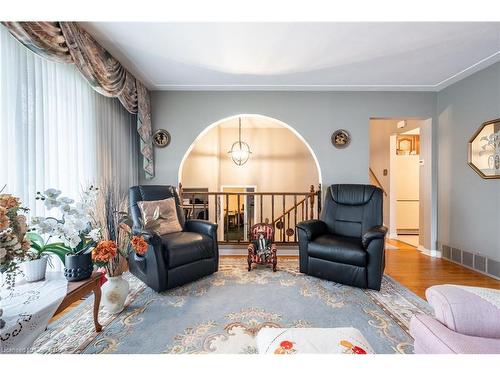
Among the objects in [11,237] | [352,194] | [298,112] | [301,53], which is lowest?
[11,237]

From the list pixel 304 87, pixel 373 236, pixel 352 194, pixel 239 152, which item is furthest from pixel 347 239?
pixel 239 152

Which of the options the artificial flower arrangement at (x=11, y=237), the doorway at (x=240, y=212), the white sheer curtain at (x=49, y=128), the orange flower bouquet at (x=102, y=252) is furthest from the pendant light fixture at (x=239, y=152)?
the artificial flower arrangement at (x=11, y=237)

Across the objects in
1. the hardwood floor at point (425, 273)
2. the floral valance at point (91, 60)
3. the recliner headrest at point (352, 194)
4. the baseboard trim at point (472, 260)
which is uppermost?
the floral valance at point (91, 60)

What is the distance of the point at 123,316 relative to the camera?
1.94 m

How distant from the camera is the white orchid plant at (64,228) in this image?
4.79ft

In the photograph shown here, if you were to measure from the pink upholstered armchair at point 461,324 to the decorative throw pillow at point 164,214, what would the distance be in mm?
2420

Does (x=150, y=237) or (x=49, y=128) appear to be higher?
(x=49, y=128)

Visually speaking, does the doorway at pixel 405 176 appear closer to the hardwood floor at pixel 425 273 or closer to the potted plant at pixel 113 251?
the hardwood floor at pixel 425 273

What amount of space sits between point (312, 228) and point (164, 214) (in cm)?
179

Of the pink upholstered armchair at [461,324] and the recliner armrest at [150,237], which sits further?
the recliner armrest at [150,237]

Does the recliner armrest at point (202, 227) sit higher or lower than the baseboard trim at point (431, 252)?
higher

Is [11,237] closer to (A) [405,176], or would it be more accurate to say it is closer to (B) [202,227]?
(B) [202,227]

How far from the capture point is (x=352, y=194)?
121 inches
